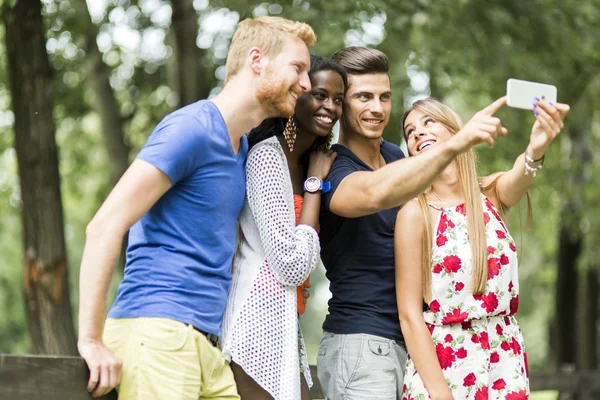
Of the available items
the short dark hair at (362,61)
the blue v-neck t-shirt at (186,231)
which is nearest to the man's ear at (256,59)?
the blue v-neck t-shirt at (186,231)

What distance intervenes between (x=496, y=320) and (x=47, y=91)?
3.80m

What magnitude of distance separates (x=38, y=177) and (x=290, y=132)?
3.23 metres

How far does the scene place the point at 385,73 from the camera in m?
3.46

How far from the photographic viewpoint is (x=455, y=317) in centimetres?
312

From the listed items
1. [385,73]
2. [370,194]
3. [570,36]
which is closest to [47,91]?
[385,73]

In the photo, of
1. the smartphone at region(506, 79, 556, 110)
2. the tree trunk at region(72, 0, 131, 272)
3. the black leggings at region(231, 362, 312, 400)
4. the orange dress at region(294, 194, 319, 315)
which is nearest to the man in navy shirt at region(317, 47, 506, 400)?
the orange dress at region(294, 194, 319, 315)

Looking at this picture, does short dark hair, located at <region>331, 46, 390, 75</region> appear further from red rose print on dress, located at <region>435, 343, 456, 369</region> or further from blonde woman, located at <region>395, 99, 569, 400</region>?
red rose print on dress, located at <region>435, 343, 456, 369</region>

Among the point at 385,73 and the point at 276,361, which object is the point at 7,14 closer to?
the point at 385,73

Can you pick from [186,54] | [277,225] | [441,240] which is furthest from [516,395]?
[186,54]

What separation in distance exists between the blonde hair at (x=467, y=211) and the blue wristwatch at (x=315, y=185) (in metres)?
0.36

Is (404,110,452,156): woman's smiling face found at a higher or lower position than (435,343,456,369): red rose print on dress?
higher

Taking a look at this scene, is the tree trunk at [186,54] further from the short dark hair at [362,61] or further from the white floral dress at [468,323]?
the white floral dress at [468,323]

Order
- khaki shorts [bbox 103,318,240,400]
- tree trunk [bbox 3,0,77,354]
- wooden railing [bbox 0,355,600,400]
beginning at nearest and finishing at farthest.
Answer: wooden railing [bbox 0,355,600,400], khaki shorts [bbox 103,318,240,400], tree trunk [bbox 3,0,77,354]

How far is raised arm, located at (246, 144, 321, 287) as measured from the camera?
2709 millimetres
